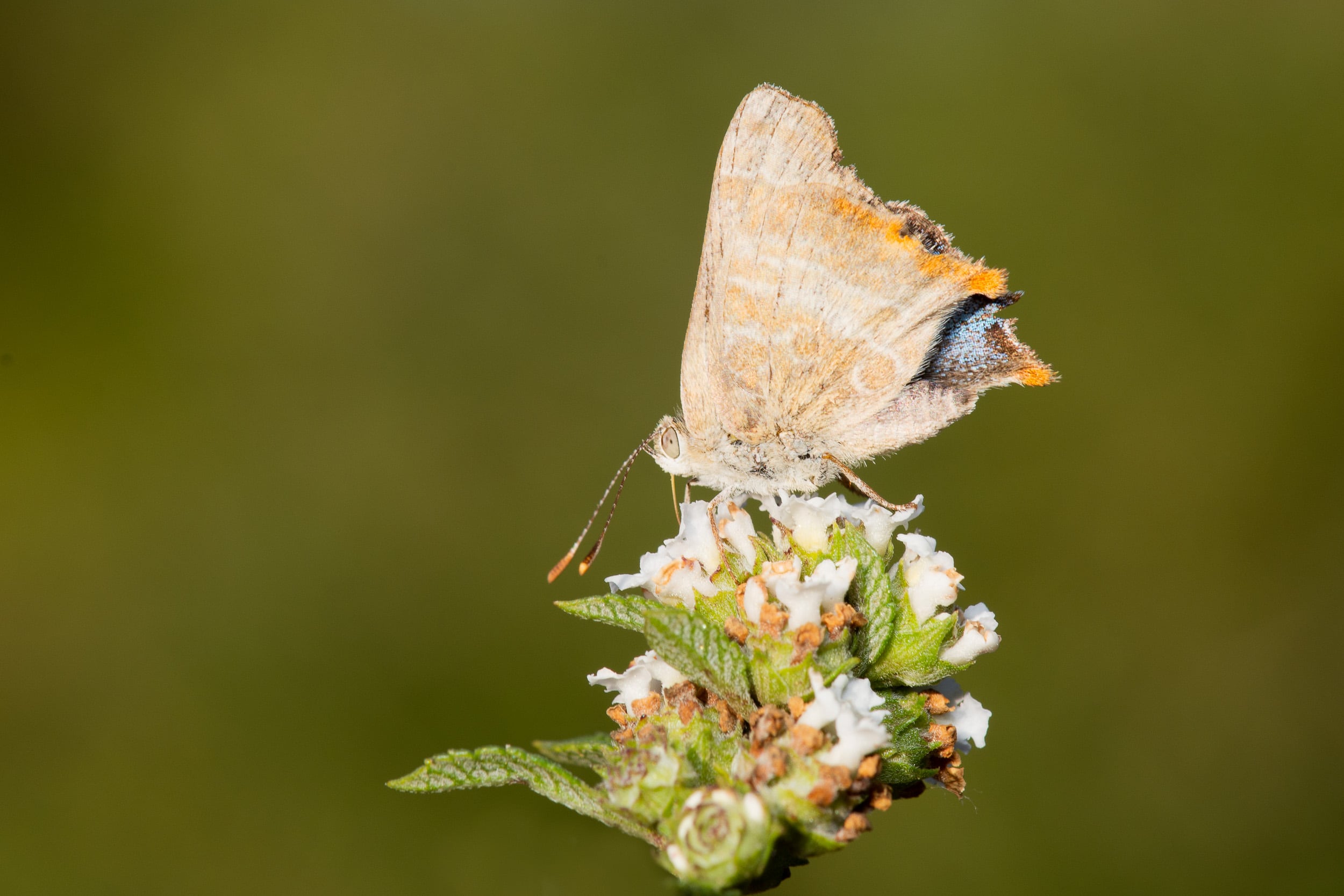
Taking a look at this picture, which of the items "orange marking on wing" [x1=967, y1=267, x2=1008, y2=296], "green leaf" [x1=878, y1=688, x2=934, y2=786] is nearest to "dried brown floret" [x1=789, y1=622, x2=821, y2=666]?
"green leaf" [x1=878, y1=688, x2=934, y2=786]

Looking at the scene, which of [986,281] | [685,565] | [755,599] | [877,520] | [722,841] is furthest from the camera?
[986,281]

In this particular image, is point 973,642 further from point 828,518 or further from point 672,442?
point 672,442

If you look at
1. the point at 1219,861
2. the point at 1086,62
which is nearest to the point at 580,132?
the point at 1086,62

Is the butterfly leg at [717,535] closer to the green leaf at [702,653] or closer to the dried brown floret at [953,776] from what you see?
the green leaf at [702,653]

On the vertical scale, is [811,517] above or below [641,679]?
above

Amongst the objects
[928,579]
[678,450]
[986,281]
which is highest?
[986,281]

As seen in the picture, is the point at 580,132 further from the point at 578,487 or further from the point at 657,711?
the point at 657,711

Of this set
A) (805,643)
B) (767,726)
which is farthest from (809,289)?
(767,726)
